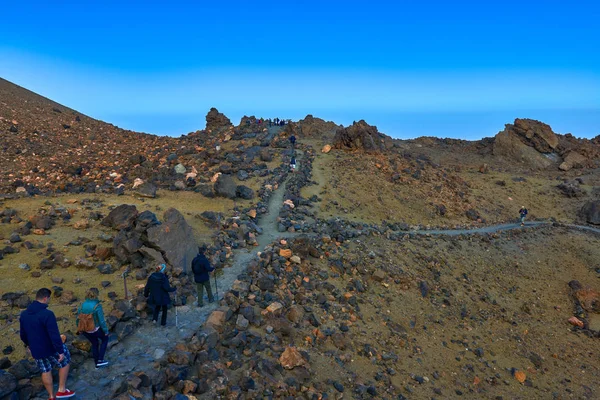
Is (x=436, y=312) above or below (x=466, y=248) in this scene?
below

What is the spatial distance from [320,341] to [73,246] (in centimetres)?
1026

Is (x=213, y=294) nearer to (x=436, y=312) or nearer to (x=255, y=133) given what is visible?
(x=436, y=312)

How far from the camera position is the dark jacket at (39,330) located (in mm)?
7395

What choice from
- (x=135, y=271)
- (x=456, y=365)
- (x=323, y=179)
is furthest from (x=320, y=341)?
(x=323, y=179)

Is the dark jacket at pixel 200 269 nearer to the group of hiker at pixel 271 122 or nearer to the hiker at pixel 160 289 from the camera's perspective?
the hiker at pixel 160 289

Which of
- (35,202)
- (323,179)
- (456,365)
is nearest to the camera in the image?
(456,365)

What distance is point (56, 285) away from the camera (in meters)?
12.6

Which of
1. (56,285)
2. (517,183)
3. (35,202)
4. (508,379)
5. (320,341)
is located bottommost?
Result: (508,379)

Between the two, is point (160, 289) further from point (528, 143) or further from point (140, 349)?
point (528, 143)

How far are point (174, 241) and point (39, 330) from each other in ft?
25.1

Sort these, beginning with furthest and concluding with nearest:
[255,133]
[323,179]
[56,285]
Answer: [255,133]
[323,179]
[56,285]

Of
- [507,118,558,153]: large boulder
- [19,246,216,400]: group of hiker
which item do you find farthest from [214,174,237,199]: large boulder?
[507,118,558,153]: large boulder

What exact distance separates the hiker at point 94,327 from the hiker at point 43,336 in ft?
2.94

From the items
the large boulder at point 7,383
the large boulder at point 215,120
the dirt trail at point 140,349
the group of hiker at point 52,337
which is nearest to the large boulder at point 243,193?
the dirt trail at point 140,349
